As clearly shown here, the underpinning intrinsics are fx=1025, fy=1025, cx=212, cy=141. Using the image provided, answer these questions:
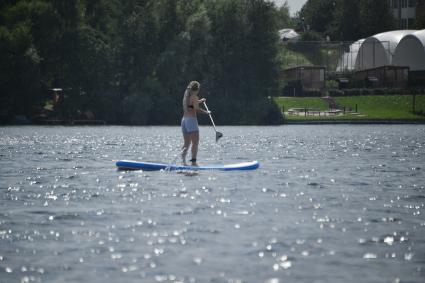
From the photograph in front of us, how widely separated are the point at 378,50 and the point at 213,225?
4468 inches

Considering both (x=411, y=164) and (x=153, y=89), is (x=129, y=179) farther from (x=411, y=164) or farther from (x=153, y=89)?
(x=153, y=89)

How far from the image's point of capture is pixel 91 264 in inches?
535

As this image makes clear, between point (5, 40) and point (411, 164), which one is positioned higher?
point (5, 40)

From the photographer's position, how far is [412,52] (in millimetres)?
120625

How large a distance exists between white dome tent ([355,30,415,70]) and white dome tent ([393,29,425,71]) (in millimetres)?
3276

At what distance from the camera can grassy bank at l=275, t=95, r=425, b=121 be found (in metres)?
97.0

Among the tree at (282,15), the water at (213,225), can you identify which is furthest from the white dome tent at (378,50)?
the water at (213,225)

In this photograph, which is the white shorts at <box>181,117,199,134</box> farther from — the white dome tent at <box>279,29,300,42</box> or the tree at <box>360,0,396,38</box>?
the white dome tent at <box>279,29,300,42</box>

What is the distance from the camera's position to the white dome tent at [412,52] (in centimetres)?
11875

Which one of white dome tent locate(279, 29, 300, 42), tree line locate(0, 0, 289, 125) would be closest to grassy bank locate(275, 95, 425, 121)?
tree line locate(0, 0, 289, 125)

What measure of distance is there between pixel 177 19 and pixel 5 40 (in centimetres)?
1565

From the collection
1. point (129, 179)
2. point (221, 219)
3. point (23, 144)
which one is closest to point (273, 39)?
point (23, 144)

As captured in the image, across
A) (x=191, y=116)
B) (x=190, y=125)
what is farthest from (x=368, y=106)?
(x=190, y=125)

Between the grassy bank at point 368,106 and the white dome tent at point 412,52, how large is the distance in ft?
42.3
